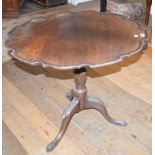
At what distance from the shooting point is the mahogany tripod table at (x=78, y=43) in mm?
1213

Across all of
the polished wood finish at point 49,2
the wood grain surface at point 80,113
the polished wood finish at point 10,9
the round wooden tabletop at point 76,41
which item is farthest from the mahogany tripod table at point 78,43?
the polished wood finish at point 49,2

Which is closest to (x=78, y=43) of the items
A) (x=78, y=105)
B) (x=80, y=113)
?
(x=78, y=105)

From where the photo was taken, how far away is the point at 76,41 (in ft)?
4.43

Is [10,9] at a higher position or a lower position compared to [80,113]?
higher

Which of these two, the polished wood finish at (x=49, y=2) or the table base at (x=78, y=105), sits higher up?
the polished wood finish at (x=49, y=2)

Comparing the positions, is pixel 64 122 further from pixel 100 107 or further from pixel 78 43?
pixel 78 43

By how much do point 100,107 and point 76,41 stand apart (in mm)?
612

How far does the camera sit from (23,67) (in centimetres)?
259

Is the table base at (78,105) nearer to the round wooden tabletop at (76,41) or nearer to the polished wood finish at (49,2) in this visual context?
the round wooden tabletop at (76,41)

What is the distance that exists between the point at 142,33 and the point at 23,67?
1.50 m

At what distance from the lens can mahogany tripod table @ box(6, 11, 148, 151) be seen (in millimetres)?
1213

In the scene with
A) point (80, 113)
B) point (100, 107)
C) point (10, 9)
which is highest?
point (10, 9)

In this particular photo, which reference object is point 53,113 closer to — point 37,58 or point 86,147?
point 86,147

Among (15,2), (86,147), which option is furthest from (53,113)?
(15,2)
